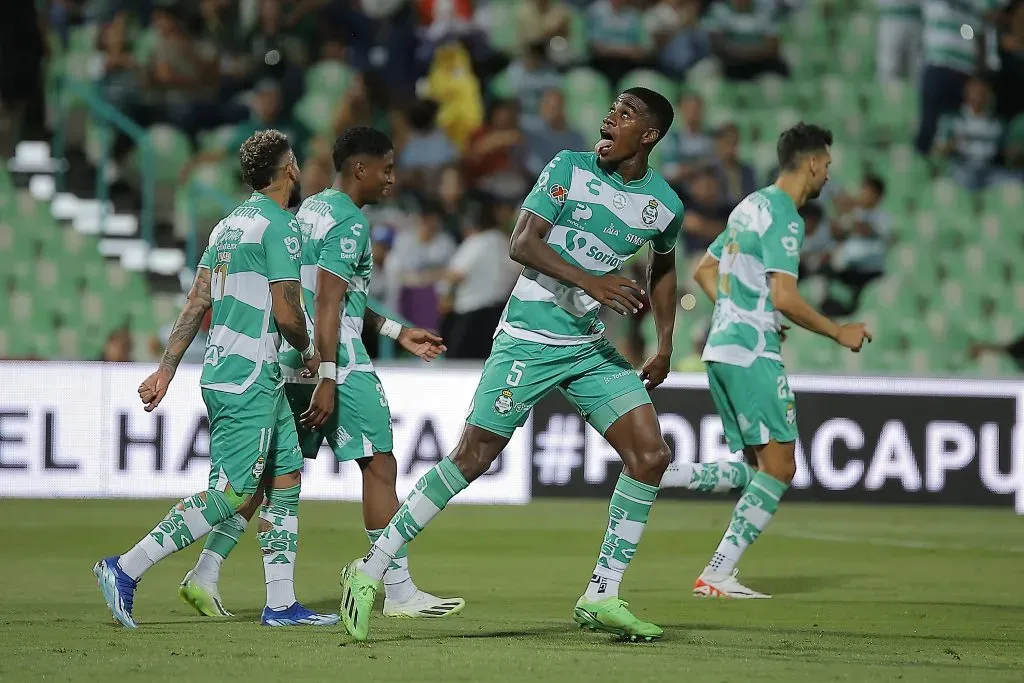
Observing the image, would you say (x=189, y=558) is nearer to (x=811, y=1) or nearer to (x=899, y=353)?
(x=899, y=353)

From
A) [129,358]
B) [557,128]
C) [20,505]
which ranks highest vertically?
[557,128]

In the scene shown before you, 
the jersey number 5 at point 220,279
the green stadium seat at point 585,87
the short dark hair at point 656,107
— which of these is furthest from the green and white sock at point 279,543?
the green stadium seat at point 585,87

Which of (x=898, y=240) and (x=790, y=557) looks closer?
(x=790, y=557)

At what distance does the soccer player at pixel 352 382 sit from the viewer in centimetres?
700

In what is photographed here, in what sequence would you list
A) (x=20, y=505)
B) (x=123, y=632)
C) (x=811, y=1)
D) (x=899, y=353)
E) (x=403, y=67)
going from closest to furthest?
(x=123, y=632) → (x=20, y=505) → (x=899, y=353) → (x=403, y=67) → (x=811, y=1)

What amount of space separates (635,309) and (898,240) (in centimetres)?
1195

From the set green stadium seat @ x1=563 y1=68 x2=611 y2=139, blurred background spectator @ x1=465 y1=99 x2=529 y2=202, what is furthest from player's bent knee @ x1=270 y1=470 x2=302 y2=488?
green stadium seat @ x1=563 y1=68 x2=611 y2=139

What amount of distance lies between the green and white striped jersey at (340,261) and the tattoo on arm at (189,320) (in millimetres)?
447

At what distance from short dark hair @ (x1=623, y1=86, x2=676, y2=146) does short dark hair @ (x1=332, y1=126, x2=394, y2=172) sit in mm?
1314

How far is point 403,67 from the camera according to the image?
690 inches

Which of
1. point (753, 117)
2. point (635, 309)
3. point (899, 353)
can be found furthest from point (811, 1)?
point (635, 309)

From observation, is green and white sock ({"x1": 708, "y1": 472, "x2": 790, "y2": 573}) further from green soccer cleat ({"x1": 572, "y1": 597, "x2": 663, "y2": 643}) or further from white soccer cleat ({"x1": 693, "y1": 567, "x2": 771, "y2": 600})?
green soccer cleat ({"x1": 572, "y1": 597, "x2": 663, "y2": 643})

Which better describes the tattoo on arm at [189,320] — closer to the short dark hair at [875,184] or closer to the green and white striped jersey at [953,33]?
the short dark hair at [875,184]

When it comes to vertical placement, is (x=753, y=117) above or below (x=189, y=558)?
above
